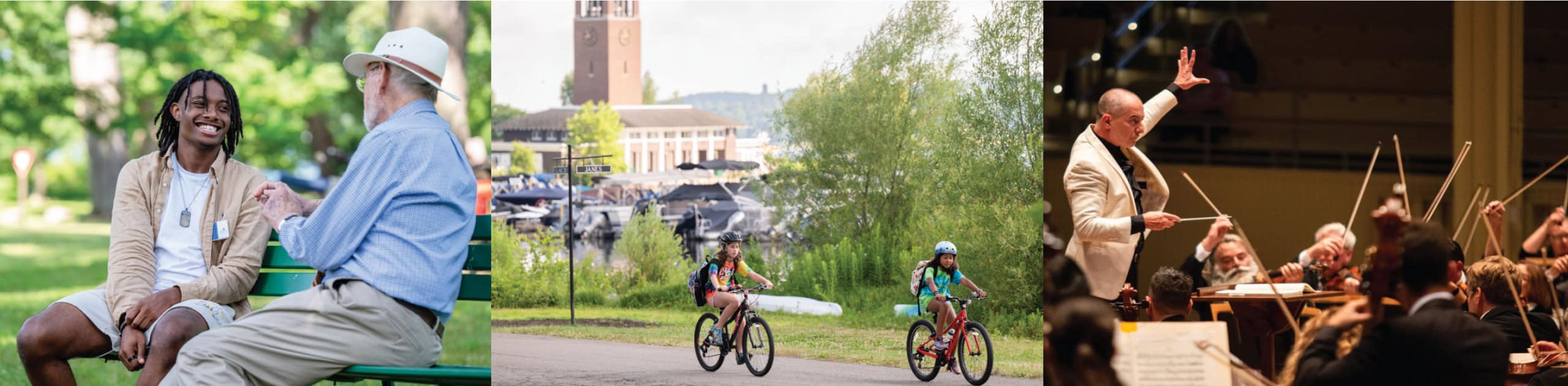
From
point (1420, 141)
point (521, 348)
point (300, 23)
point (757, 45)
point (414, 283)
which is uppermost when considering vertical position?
point (300, 23)

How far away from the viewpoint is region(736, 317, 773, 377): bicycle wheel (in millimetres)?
5559

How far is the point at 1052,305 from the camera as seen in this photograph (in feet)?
17.1

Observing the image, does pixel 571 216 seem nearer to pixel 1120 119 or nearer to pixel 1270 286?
pixel 1120 119

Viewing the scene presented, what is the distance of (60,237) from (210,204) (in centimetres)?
1585

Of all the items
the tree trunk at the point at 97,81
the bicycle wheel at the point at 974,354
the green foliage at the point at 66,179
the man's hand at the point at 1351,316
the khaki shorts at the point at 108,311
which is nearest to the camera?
the man's hand at the point at 1351,316

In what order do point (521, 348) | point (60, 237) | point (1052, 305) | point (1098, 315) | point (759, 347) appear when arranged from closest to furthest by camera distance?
point (1098, 315), point (1052, 305), point (759, 347), point (521, 348), point (60, 237)

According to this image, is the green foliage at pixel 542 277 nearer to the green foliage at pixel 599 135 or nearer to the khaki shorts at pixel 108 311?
the green foliage at pixel 599 135

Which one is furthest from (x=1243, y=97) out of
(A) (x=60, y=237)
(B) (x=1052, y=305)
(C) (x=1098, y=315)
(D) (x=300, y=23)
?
(A) (x=60, y=237)

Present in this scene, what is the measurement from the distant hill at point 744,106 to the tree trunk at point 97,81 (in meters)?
15.2

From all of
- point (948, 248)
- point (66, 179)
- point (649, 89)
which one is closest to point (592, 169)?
point (649, 89)

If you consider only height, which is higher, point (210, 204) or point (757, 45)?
point (757, 45)

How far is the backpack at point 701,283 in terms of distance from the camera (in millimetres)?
5688

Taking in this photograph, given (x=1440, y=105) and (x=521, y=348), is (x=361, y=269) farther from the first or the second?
(x=1440, y=105)

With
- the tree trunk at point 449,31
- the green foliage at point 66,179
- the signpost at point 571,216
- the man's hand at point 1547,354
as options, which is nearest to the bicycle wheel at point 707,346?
the signpost at point 571,216
